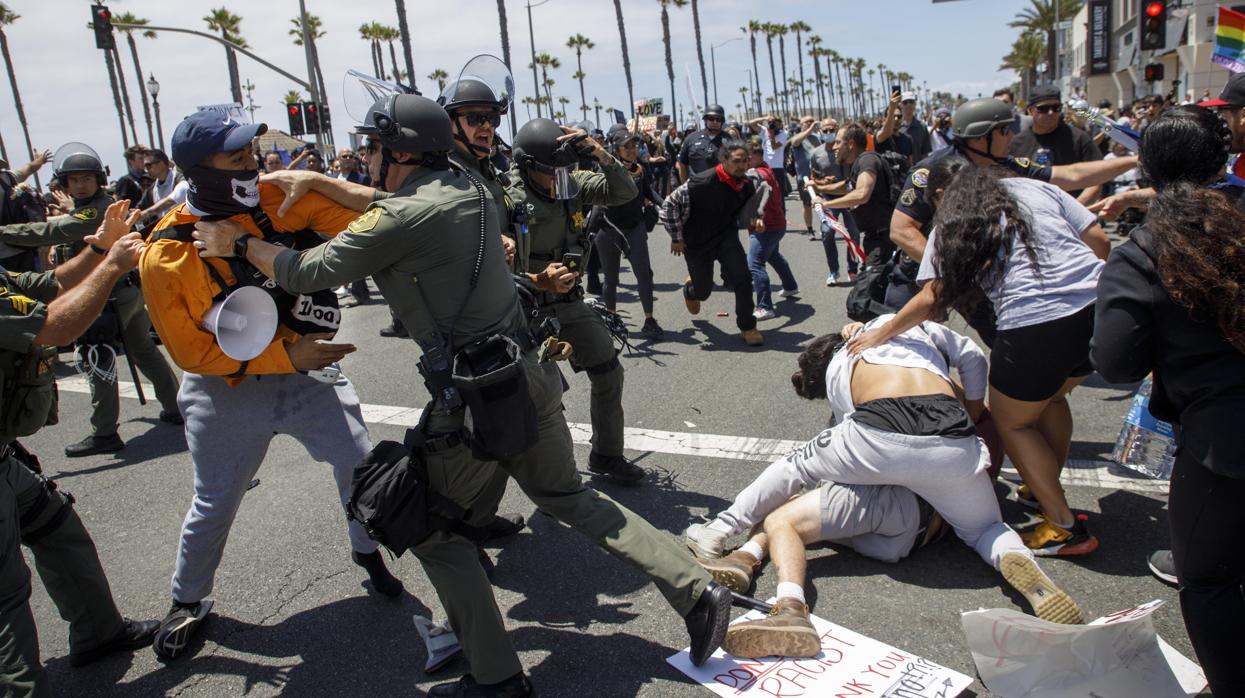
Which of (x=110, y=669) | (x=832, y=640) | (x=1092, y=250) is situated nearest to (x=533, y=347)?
(x=832, y=640)

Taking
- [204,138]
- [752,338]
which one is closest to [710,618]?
[204,138]

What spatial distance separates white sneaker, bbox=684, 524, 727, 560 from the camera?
11.3 ft

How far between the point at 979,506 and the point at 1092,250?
48.2 inches

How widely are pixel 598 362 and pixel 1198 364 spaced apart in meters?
2.78

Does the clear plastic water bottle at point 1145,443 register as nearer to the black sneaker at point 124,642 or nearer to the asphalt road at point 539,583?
the asphalt road at point 539,583

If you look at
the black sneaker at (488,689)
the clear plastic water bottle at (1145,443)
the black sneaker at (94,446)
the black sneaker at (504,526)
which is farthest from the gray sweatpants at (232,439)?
the black sneaker at (94,446)

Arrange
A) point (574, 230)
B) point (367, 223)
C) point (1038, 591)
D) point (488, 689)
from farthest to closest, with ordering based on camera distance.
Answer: point (574, 230) < point (1038, 591) < point (488, 689) < point (367, 223)

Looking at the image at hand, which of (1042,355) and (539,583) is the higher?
(1042,355)

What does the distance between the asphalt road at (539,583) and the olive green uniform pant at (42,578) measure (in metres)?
0.23

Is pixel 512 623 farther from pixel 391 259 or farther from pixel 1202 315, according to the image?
pixel 1202 315

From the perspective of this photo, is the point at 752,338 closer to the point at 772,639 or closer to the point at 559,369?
the point at 559,369

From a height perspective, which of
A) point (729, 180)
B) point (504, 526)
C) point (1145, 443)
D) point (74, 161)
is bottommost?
point (504, 526)

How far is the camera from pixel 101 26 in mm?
17766

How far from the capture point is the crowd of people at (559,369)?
2283 mm
